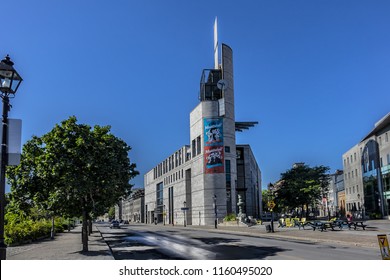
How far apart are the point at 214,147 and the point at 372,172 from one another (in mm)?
28935

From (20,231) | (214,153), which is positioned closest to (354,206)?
(214,153)

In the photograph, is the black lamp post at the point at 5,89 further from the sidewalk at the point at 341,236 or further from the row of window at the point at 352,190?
the row of window at the point at 352,190

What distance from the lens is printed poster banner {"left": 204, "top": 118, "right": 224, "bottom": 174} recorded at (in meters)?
71.8

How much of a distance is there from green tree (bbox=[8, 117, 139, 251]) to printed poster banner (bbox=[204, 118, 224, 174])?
53.0 metres

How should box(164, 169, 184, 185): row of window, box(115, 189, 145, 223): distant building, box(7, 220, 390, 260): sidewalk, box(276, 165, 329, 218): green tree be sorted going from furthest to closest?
1. box(115, 189, 145, 223): distant building
2. box(164, 169, 184, 185): row of window
3. box(276, 165, 329, 218): green tree
4. box(7, 220, 390, 260): sidewalk

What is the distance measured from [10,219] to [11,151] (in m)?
27.5

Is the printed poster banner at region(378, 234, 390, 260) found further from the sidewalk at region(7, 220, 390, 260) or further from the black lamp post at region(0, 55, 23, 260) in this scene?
the sidewalk at region(7, 220, 390, 260)

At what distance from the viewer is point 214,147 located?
72.0 metres

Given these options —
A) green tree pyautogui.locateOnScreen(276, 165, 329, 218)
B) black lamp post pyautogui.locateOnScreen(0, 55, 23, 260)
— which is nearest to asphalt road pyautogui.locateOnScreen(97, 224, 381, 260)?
black lamp post pyautogui.locateOnScreen(0, 55, 23, 260)

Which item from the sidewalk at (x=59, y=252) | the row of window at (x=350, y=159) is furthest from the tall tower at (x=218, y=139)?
the sidewalk at (x=59, y=252)

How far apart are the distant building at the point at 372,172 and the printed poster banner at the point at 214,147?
26756mm

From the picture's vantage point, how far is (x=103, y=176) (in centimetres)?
1812
